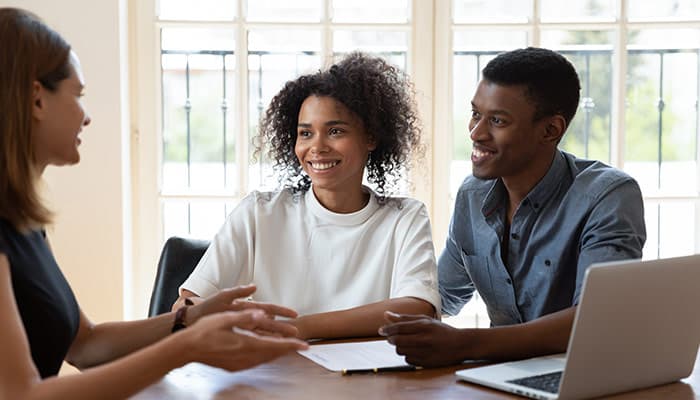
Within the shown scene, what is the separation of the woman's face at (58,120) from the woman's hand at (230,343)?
0.39 metres

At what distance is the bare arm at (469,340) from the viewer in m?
1.74

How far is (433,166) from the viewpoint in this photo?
11.7ft

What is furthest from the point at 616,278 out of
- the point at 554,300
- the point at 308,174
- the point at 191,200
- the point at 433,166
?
the point at 191,200

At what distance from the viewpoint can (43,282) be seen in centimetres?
151

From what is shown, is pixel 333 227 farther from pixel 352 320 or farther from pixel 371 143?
pixel 352 320

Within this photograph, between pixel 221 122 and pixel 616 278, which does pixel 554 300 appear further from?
pixel 221 122

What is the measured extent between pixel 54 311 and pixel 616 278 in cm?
90

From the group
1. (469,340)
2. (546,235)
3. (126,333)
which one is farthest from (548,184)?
(126,333)

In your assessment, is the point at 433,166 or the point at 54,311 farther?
the point at 433,166

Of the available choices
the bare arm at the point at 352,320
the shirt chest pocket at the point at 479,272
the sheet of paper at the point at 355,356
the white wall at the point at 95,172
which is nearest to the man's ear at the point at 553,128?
the shirt chest pocket at the point at 479,272

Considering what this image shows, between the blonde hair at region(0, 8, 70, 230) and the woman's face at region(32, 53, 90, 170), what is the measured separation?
25 mm

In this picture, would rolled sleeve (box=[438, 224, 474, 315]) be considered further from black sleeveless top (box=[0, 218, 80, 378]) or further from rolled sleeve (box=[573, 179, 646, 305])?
black sleeveless top (box=[0, 218, 80, 378])

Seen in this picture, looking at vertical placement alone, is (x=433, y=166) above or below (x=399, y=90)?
below

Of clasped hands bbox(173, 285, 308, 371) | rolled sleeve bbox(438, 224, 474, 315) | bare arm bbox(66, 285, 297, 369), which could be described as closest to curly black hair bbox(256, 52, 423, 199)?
rolled sleeve bbox(438, 224, 474, 315)
